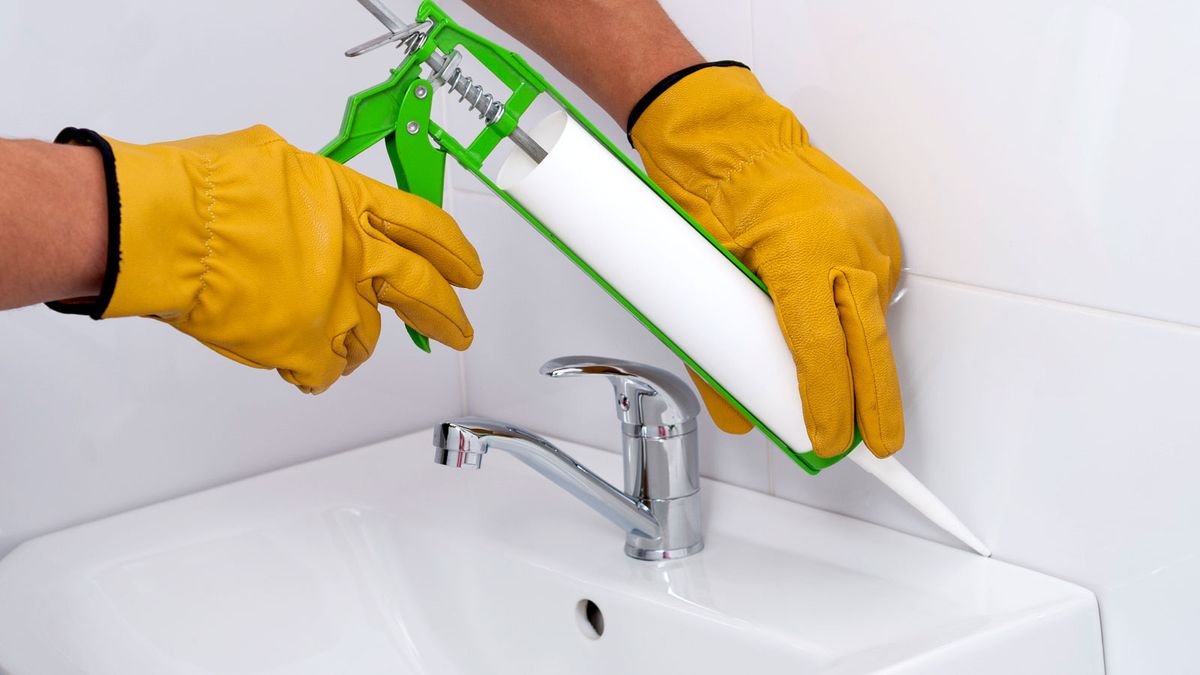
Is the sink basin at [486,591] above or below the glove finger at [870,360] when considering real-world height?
below

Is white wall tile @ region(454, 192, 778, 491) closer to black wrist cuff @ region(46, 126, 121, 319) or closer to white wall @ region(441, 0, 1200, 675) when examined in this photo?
white wall @ region(441, 0, 1200, 675)

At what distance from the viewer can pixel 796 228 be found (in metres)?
0.69

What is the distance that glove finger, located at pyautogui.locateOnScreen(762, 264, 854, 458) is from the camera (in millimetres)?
682

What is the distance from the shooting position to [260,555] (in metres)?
0.98

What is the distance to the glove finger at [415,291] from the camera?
668 mm

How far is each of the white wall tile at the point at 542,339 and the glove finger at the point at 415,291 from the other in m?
0.28

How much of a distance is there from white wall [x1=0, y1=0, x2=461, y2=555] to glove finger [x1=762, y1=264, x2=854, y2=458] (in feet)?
1.72

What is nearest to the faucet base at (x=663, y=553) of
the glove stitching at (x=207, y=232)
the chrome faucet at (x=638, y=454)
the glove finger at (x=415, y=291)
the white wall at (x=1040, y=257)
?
the chrome faucet at (x=638, y=454)

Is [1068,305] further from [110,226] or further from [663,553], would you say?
[110,226]

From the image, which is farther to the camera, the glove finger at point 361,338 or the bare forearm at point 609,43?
the bare forearm at point 609,43

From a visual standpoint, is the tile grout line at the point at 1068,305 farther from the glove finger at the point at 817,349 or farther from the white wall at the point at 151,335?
the white wall at the point at 151,335

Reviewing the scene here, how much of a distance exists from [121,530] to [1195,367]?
80 cm

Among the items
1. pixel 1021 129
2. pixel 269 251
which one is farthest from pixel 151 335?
pixel 1021 129

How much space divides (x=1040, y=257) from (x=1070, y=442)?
111 millimetres
